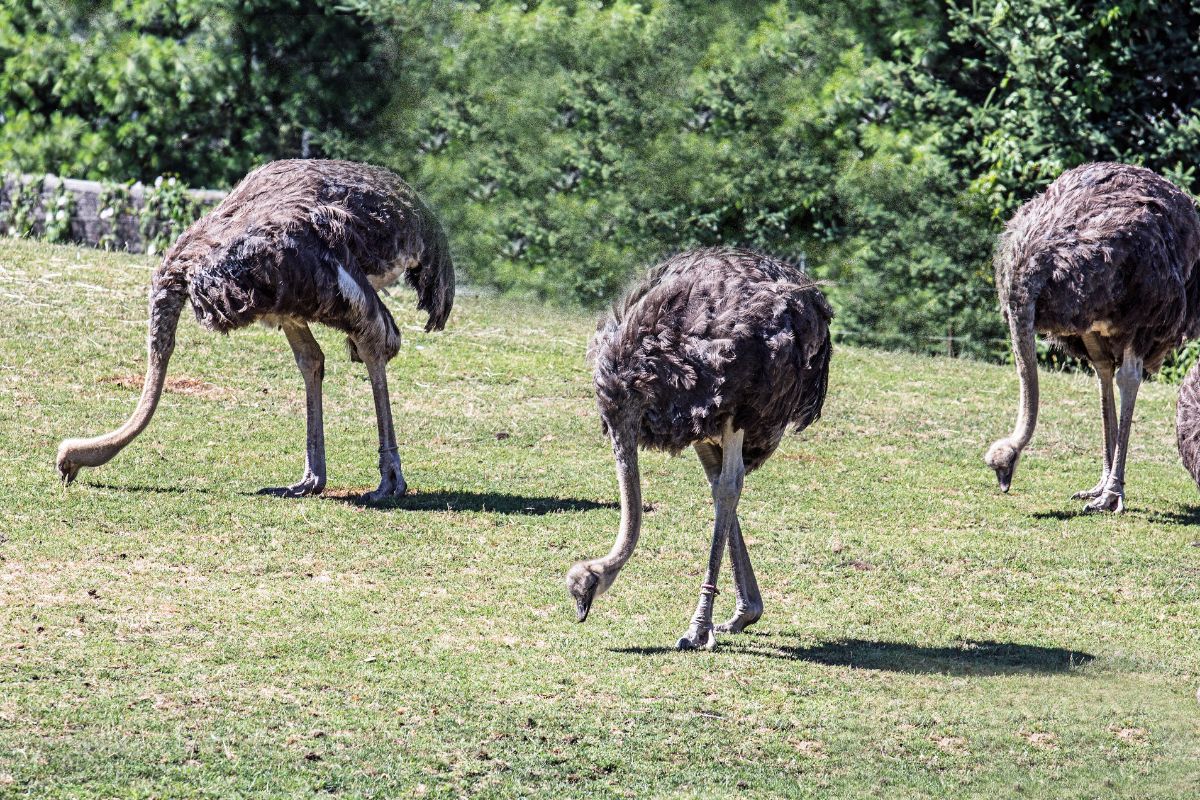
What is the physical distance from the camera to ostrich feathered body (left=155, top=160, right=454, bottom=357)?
11398 mm

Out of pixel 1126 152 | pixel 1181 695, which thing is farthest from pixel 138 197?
pixel 1181 695

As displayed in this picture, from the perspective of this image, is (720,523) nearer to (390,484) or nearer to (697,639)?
(697,639)

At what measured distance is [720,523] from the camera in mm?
9062

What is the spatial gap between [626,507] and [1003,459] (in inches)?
167

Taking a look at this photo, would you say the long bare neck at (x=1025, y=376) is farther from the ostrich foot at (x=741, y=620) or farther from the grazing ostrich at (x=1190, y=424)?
the ostrich foot at (x=741, y=620)

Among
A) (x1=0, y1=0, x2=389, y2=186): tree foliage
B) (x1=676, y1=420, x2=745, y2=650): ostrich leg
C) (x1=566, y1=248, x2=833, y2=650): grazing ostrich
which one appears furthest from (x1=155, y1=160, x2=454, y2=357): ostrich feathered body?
(x1=0, y1=0, x2=389, y2=186): tree foliage

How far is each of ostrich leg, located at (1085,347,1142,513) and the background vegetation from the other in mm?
7301

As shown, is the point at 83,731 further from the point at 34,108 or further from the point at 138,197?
the point at 34,108

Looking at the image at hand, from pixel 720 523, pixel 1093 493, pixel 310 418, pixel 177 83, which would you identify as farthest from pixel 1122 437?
pixel 177 83

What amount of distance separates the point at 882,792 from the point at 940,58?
15.8 m

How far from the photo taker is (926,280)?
2167cm

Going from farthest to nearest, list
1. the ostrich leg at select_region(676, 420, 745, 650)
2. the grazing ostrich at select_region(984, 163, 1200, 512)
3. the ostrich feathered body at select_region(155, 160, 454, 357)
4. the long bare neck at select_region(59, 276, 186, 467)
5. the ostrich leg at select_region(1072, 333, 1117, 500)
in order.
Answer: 1. the ostrich leg at select_region(1072, 333, 1117, 500)
2. the grazing ostrich at select_region(984, 163, 1200, 512)
3. the long bare neck at select_region(59, 276, 186, 467)
4. the ostrich feathered body at select_region(155, 160, 454, 357)
5. the ostrich leg at select_region(676, 420, 745, 650)

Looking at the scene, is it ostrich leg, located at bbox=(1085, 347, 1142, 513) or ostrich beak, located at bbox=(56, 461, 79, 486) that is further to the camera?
ostrich leg, located at bbox=(1085, 347, 1142, 513)

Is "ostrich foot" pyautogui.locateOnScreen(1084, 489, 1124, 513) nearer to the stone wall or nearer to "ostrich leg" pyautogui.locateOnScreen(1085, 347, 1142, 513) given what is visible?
"ostrich leg" pyautogui.locateOnScreen(1085, 347, 1142, 513)
